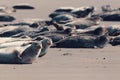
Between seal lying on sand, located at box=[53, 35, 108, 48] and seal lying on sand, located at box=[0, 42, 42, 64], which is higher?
seal lying on sand, located at box=[0, 42, 42, 64]

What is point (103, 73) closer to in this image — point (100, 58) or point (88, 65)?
point (88, 65)

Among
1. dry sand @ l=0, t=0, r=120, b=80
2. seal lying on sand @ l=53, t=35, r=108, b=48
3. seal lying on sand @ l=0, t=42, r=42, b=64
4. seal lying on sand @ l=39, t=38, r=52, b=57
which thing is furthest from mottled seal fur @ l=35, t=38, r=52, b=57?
seal lying on sand @ l=53, t=35, r=108, b=48

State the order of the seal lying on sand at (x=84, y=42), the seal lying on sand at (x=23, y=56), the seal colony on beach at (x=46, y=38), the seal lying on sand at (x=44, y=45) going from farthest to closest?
the seal lying on sand at (x=84, y=42)
the seal lying on sand at (x=44, y=45)
the seal colony on beach at (x=46, y=38)
the seal lying on sand at (x=23, y=56)

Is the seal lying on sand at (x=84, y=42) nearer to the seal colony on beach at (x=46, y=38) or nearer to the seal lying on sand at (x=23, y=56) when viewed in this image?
the seal colony on beach at (x=46, y=38)

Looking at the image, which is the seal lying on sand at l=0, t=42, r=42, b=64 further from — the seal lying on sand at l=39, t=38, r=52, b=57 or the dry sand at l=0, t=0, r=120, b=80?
the seal lying on sand at l=39, t=38, r=52, b=57

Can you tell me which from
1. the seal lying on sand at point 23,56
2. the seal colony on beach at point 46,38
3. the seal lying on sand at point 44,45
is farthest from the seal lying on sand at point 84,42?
the seal lying on sand at point 23,56

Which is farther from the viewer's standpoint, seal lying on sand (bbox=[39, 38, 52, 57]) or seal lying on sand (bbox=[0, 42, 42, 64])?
seal lying on sand (bbox=[39, 38, 52, 57])

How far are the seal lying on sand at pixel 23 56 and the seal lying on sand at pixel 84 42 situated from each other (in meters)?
2.28

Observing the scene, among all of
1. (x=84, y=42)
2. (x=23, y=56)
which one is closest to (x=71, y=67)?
(x=23, y=56)

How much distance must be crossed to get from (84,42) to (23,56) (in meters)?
2.79

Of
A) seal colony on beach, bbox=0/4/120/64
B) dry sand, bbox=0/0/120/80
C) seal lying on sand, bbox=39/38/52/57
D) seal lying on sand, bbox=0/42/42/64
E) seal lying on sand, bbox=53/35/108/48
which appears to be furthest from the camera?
seal lying on sand, bbox=53/35/108/48

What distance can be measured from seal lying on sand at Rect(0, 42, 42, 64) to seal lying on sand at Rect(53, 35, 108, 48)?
2.28 meters

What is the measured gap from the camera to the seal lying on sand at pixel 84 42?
12.6 meters

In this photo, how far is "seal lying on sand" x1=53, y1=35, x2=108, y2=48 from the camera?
12.6 m
